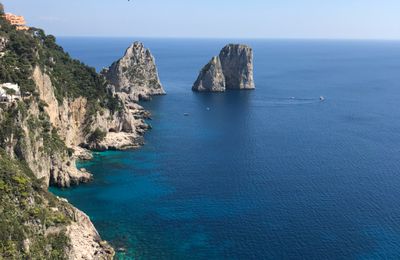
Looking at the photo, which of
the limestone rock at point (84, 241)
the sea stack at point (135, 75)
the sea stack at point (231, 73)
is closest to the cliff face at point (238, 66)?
the sea stack at point (231, 73)

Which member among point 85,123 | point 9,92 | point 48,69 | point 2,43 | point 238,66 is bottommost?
point 85,123

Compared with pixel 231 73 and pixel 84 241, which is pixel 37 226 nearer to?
pixel 84 241

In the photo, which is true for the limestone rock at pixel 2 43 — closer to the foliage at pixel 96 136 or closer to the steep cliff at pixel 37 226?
the foliage at pixel 96 136

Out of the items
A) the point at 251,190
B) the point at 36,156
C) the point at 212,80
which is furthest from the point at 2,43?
the point at 212,80

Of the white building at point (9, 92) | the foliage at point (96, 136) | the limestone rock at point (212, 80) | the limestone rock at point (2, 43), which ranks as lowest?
the foliage at point (96, 136)

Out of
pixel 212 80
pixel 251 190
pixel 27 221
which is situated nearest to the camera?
pixel 27 221

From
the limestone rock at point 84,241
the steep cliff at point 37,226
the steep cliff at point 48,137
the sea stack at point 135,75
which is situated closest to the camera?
the steep cliff at point 37,226
